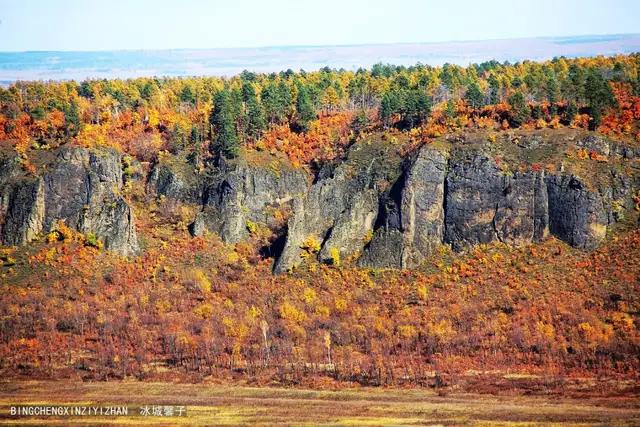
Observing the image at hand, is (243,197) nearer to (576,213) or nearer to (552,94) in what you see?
(576,213)

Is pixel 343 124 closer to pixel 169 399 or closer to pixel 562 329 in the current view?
pixel 562 329

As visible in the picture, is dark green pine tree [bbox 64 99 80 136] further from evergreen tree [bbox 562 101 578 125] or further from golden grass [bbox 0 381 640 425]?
evergreen tree [bbox 562 101 578 125]

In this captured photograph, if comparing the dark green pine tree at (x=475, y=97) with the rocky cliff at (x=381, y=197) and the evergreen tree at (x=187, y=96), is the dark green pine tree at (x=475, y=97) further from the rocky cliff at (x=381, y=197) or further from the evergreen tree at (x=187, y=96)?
the evergreen tree at (x=187, y=96)

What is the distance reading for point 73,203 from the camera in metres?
123

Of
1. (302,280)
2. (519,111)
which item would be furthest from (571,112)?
(302,280)

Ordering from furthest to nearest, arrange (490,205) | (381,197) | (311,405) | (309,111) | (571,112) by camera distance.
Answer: (309,111) < (571,112) < (381,197) < (490,205) < (311,405)

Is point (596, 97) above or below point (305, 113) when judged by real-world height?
above

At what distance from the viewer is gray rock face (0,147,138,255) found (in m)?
119

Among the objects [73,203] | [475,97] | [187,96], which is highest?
[187,96]

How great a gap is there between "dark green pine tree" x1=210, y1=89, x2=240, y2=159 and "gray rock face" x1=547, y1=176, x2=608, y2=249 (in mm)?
50973

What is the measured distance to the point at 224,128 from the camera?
131375mm

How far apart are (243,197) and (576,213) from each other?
5006 cm

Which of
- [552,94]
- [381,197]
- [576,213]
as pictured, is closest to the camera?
[576,213]

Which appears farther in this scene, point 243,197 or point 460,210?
point 243,197
